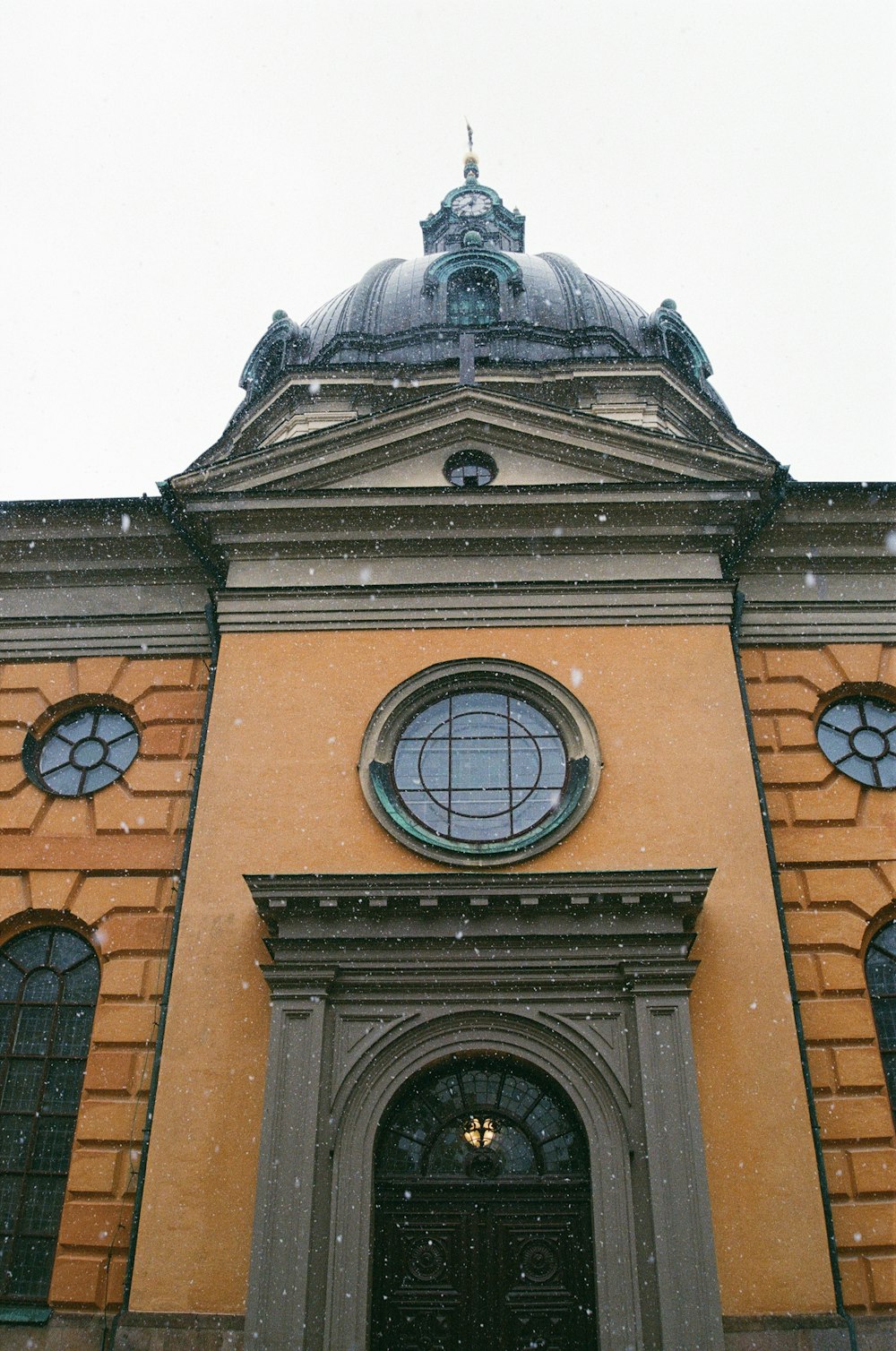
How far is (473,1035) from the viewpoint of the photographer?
1077cm

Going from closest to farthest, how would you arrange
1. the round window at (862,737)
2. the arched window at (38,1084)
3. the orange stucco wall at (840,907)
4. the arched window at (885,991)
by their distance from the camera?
the orange stucco wall at (840,907) < the arched window at (38,1084) < the arched window at (885,991) < the round window at (862,737)

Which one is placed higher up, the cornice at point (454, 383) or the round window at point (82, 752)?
the cornice at point (454, 383)

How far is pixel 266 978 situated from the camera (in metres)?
10.8

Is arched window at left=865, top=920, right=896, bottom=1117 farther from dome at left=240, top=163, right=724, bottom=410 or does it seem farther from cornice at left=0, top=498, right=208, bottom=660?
dome at left=240, top=163, right=724, bottom=410

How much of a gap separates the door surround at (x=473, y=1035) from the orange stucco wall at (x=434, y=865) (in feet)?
1.27

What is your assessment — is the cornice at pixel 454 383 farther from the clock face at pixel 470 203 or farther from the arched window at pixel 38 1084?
the clock face at pixel 470 203

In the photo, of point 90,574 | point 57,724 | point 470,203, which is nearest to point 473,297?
point 470,203

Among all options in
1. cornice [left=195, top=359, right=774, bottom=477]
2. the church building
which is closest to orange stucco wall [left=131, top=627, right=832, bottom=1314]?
the church building

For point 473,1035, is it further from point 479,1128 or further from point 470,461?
point 470,461

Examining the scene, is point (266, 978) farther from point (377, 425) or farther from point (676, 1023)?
point (377, 425)

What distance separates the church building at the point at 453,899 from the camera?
994 centimetres

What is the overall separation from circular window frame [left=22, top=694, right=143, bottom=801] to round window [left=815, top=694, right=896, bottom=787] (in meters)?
8.21

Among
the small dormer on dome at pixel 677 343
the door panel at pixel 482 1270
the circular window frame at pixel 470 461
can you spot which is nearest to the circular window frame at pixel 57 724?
the circular window frame at pixel 470 461

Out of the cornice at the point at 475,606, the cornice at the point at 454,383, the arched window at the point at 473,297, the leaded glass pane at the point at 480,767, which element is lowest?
the leaded glass pane at the point at 480,767
